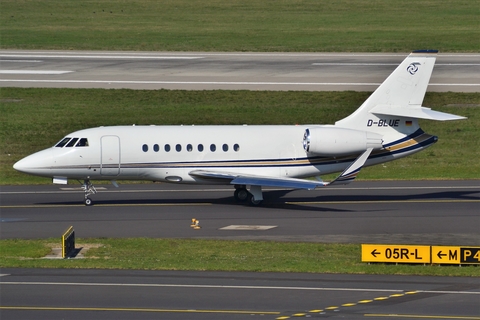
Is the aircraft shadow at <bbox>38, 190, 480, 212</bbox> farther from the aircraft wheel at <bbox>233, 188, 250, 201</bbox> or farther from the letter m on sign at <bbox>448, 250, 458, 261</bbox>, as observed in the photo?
the letter m on sign at <bbox>448, 250, 458, 261</bbox>

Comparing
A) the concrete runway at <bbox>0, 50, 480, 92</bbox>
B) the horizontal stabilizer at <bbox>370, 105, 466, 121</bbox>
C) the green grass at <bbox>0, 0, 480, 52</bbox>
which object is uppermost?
the green grass at <bbox>0, 0, 480, 52</bbox>

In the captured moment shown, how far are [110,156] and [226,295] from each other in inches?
604

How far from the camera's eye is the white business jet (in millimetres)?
37406

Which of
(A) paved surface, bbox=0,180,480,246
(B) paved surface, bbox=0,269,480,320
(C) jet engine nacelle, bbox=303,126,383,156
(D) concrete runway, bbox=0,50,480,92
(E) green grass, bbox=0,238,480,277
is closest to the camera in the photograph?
(B) paved surface, bbox=0,269,480,320

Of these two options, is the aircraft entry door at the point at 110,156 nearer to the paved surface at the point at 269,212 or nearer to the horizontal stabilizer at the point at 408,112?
the paved surface at the point at 269,212

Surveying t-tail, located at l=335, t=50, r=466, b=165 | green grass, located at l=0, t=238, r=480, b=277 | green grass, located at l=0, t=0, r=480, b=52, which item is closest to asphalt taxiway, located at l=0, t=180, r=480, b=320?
green grass, located at l=0, t=238, r=480, b=277

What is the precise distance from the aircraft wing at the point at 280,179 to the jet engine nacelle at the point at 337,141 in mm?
589

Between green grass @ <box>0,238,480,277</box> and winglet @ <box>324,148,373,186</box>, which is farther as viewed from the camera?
winglet @ <box>324,148,373,186</box>

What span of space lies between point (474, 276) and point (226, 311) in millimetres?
8121

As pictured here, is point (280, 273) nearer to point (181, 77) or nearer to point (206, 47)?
point (181, 77)

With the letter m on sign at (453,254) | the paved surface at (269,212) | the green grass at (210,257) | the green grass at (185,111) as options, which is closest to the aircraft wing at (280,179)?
the paved surface at (269,212)

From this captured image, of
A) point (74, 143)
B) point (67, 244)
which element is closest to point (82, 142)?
point (74, 143)

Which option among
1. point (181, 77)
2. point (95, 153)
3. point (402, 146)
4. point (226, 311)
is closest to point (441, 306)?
point (226, 311)

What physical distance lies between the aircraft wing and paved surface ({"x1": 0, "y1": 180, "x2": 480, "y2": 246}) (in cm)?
123
